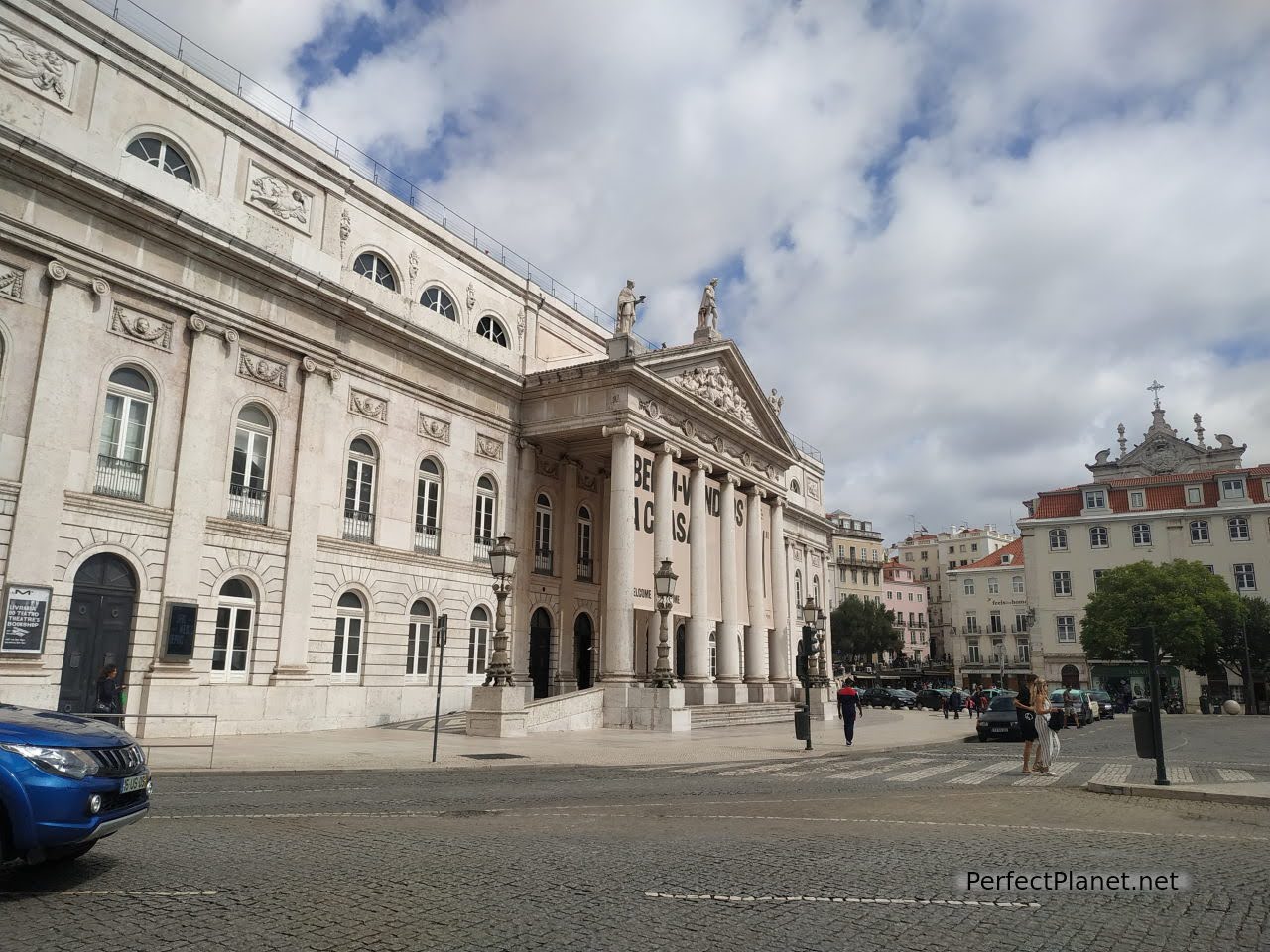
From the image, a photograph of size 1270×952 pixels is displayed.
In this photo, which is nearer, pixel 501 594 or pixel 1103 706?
pixel 501 594

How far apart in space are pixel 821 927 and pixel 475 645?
85.9 feet

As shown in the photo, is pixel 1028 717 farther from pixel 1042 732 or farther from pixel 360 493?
pixel 360 493

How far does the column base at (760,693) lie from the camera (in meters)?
37.3

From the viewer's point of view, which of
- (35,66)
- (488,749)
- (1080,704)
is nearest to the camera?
(488,749)

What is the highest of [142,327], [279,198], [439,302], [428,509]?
[279,198]

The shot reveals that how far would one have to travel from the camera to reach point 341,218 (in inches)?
1093

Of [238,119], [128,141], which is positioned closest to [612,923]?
[128,141]

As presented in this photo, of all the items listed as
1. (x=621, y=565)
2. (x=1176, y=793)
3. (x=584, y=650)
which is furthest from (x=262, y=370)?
(x=1176, y=793)

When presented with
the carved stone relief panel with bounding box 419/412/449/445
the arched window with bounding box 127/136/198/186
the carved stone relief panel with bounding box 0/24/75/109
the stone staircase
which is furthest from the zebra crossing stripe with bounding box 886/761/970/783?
the carved stone relief panel with bounding box 0/24/75/109

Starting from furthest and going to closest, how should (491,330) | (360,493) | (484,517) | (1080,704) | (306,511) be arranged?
(1080,704) < (491,330) < (484,517) < (360,493) < (306,511)

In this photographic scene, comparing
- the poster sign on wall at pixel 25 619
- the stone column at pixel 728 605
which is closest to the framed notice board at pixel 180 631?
the poster sign on wall at pixel 25 619

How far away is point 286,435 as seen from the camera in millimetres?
24688

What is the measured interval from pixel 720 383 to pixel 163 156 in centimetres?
2188

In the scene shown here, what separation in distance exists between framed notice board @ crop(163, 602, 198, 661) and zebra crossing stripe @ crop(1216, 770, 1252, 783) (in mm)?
21390
